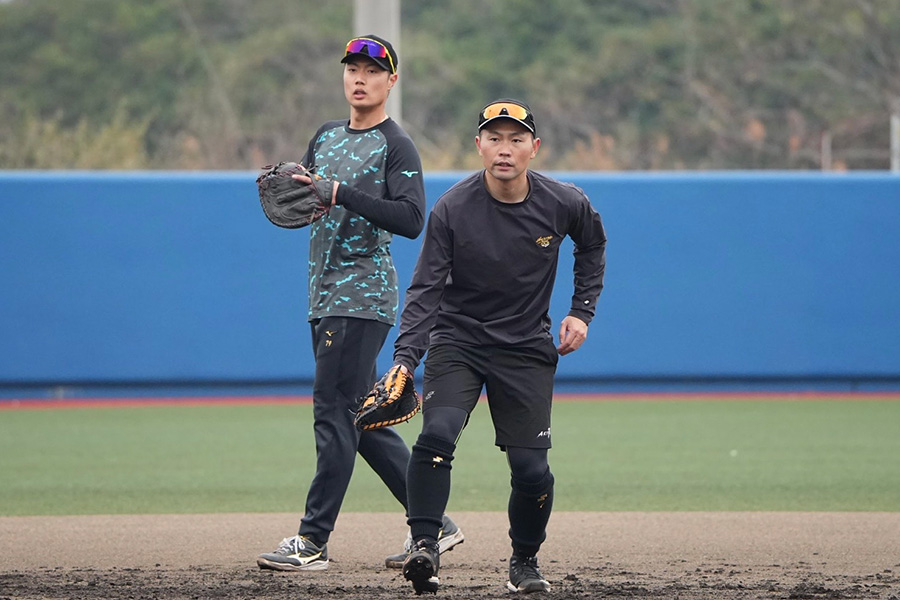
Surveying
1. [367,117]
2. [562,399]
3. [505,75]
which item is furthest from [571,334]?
[505,75]

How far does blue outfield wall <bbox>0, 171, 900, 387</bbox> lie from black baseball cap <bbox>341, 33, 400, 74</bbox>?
24.1ft

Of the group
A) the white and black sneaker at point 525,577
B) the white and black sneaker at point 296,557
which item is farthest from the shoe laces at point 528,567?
the white and black sneaker at point 296,557

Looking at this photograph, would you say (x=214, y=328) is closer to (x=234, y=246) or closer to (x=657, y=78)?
(x=234, y=246)

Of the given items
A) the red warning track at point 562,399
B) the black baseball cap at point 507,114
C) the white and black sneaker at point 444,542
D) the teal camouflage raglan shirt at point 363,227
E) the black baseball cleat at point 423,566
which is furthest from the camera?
the red warning track at point 562,399

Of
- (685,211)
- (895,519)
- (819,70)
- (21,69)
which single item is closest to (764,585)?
(895,519)

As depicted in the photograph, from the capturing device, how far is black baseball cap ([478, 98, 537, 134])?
4.99m

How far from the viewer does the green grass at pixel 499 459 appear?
7.86 m

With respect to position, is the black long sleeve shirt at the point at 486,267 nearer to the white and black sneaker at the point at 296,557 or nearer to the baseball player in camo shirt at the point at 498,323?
the baseball player in camo shirt at the point at 498,323

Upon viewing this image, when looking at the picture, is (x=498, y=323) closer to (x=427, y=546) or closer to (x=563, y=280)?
(x=427, y=546)

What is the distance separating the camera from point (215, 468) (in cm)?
919

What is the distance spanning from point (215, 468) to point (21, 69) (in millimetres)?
34281

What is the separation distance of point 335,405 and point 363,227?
72cm

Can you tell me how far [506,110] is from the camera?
16.4 feet

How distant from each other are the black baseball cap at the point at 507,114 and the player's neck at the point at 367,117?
31.2 inches
